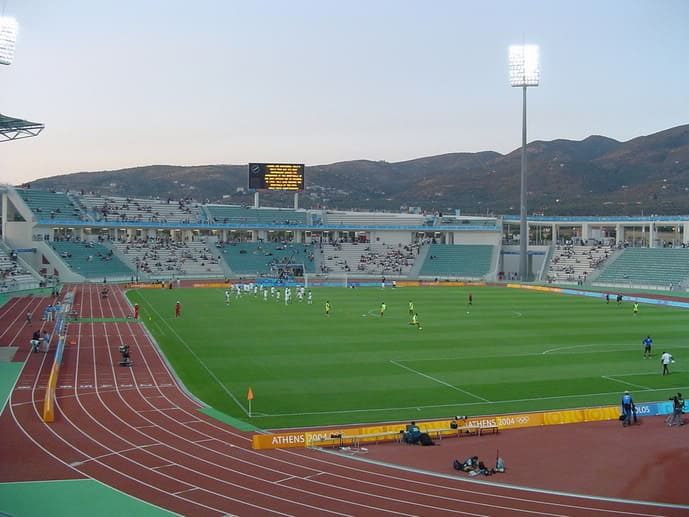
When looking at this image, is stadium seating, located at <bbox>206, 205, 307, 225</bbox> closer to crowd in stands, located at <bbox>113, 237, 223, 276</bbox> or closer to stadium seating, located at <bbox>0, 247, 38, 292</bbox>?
crowd in stands, located at <bbox>113, 237, 223, 276</bbox>

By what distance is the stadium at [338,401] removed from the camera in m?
13.8

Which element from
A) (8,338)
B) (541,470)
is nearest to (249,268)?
(8,338)

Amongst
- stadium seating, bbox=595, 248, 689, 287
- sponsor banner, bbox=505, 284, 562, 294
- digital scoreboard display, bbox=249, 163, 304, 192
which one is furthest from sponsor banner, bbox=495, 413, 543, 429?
digital scoreboard display, bbox=249, 163, 304, 192

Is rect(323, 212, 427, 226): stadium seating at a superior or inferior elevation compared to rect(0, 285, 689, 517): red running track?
superior

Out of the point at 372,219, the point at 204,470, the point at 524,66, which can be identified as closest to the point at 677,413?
the point at 204,470

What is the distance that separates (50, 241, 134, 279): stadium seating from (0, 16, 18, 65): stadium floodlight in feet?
124

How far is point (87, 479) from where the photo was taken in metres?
14.3

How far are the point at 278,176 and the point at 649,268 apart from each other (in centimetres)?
3983

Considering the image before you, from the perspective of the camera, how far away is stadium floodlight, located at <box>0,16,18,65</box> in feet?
103

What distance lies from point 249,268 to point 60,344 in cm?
5200

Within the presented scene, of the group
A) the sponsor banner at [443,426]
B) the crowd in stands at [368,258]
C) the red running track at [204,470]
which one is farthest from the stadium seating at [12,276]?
the sponsor banner at [443,426]

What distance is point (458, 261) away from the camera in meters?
83.1

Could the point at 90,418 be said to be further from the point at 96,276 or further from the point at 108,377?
the point at 96,276

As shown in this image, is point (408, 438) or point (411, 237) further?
point (411, 237)
